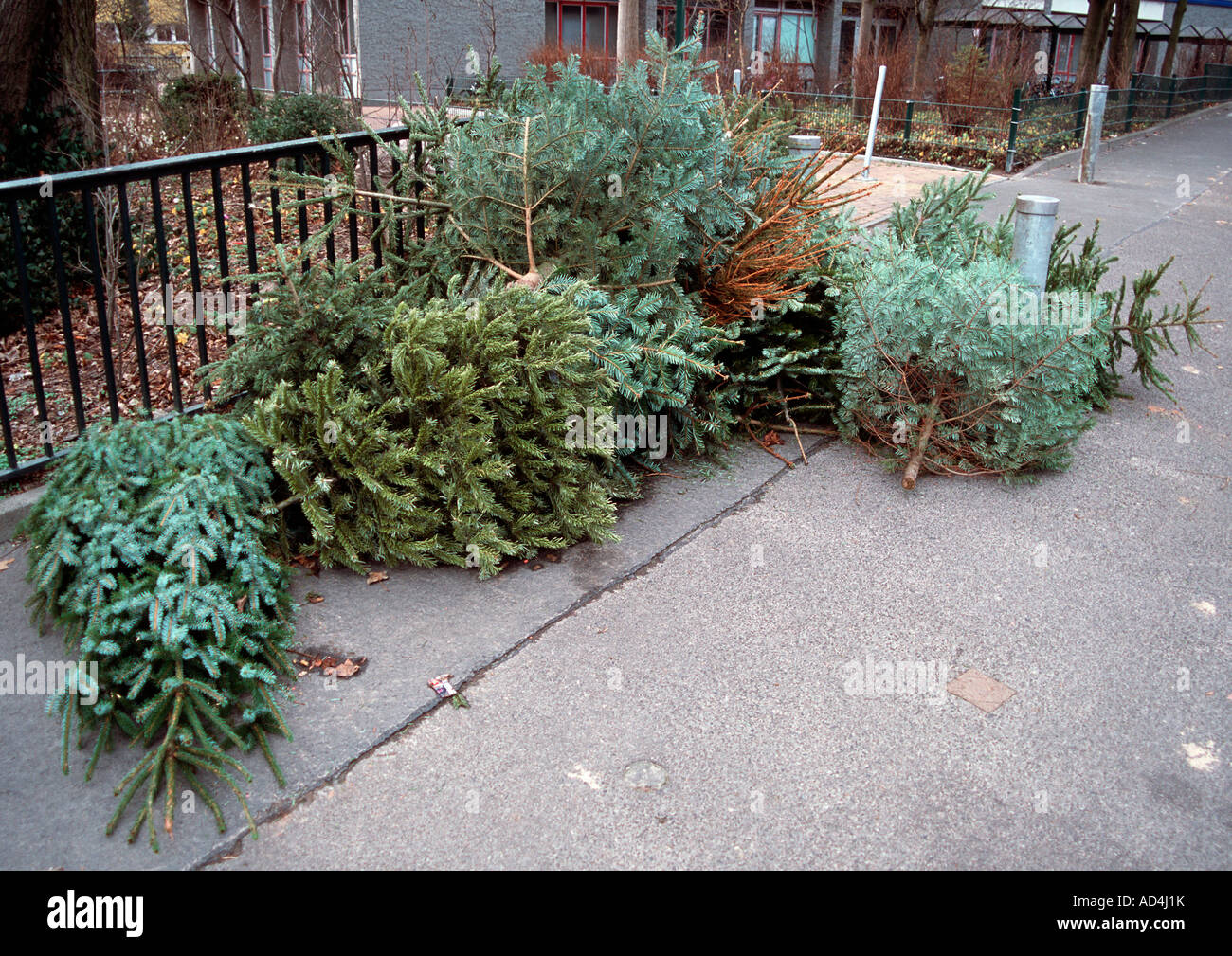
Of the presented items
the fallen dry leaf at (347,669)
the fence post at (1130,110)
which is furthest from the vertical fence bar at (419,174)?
the fence post at (1130,110)

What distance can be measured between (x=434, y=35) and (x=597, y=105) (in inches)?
962

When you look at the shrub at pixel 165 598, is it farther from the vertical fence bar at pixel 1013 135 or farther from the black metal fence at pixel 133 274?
the vertical fence bar at pixel 1013 135

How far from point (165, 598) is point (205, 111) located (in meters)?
8.92

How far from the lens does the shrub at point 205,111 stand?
404 inches

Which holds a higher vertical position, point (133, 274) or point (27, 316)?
point (133, 274)

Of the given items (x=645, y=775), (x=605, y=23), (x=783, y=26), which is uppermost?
(x=783, y=26)

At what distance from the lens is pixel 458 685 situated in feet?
11.4

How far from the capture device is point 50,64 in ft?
25.8

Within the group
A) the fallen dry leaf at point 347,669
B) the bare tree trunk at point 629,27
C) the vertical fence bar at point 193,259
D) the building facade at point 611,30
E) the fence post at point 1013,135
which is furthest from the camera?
the building facade at point 611,30

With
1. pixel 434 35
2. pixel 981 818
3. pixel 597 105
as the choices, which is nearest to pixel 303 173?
pixel 597 105

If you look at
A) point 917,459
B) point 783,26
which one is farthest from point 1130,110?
point 917,459

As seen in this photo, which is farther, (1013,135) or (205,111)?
(1013,135)

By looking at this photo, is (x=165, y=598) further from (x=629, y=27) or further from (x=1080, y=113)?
(x=1080, y=113)

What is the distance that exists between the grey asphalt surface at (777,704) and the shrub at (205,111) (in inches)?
300
